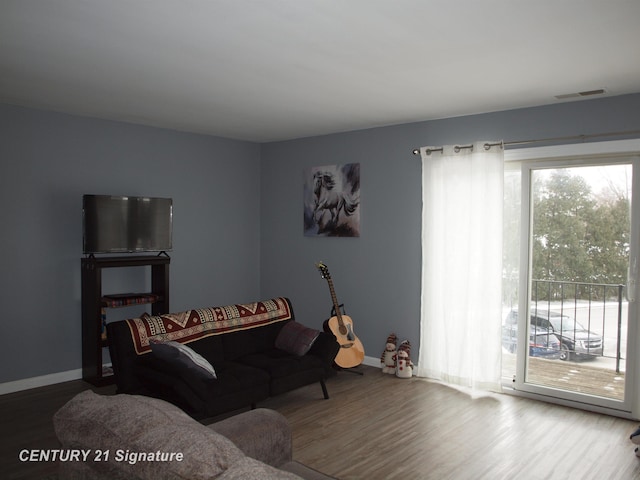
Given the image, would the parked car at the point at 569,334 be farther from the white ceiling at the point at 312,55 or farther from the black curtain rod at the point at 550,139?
the white ceiling at the point at 312,55

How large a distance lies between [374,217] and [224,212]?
195 centimetres

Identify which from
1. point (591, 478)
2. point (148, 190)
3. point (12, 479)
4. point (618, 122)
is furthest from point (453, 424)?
point (148, 190)

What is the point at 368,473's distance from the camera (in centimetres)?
311

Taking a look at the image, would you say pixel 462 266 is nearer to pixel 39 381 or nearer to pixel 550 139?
pixel 550 139

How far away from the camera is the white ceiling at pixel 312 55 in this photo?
2.42 meters

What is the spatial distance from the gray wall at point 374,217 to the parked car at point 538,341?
0.93 m

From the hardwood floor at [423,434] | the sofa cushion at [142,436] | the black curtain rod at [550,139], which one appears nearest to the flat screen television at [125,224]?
the hardwood floor at [423,434]

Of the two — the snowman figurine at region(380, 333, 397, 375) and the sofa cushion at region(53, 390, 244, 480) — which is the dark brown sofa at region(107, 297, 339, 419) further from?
the sofa cushion at region(53, 390, 244, 480)

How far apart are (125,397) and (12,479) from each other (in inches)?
77.6

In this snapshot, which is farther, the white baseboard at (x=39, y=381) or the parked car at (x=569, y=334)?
the white baseboard at (x=39, y=381)

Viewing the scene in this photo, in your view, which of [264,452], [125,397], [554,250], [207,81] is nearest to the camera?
[125,397]

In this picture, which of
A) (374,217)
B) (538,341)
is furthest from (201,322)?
(538,341)

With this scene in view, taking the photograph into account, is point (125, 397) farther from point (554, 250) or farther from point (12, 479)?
point (554, 250)

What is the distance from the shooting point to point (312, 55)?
10.1ft
